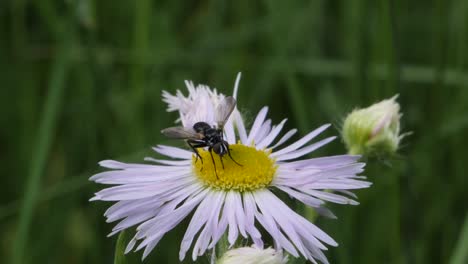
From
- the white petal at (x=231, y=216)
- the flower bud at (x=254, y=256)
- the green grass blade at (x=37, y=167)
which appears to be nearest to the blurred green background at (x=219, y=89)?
the green grass blade at (x=37, y=167)

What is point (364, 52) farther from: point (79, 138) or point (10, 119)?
point (10, 119)

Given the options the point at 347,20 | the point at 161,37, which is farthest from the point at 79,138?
the point at 347,20

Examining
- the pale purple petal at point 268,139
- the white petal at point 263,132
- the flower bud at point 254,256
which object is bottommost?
the flower bud at point 254,256

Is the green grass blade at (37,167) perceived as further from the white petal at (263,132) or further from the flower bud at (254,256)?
the flower bud at (254,256)

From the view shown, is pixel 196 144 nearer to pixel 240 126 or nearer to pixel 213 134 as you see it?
pixel 213 134

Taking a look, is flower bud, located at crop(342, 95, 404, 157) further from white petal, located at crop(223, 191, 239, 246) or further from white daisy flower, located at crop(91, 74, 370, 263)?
white petal, located at crop(223, 191, 239, 246)

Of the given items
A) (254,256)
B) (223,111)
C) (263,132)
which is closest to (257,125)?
Answer: (263,132)

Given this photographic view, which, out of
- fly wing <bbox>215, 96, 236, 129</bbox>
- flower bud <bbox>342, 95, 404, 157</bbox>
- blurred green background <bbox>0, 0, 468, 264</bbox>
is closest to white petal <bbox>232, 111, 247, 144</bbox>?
fly wing <bbox>215, 96, 236, 129</bbox>
